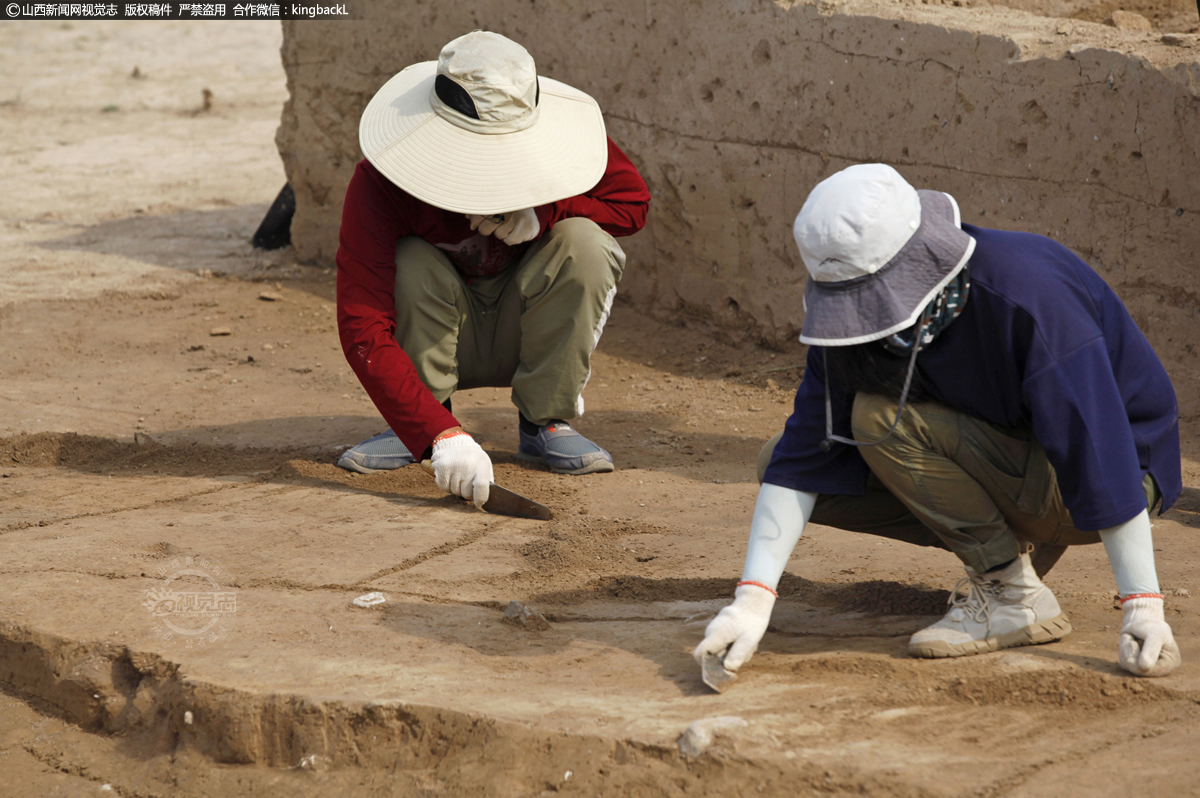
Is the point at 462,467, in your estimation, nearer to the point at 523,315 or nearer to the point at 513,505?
the point at 513,505

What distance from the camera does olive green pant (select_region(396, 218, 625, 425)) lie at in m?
3.15

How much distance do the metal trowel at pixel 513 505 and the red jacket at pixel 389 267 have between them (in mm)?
212

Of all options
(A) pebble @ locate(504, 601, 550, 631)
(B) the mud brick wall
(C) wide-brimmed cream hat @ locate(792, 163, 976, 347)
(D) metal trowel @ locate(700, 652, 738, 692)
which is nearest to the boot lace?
(D) metal trowel @ locate(700, 652, 738, 692)

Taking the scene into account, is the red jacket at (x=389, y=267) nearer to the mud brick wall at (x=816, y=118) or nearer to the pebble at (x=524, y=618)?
the pebble at (x=524, y=618)

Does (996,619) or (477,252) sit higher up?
(477,252)

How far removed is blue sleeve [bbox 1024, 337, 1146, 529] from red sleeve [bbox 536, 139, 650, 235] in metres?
1.73

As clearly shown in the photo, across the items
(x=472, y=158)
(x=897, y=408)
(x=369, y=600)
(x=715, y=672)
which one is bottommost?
(x=369, y=600)

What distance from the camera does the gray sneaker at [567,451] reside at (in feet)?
10.9

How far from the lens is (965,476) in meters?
2.01

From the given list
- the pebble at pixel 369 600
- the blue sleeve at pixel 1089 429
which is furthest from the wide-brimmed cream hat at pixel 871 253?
the pebble at pixel 369 600

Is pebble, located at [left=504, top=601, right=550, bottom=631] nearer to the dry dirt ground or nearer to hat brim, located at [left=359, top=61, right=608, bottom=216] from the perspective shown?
the dry dirt ground

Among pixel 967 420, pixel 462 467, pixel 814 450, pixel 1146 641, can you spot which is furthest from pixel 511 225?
pixel 1146 641

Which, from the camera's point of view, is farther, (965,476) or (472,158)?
(472,158)

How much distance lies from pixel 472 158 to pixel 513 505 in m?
0.89
